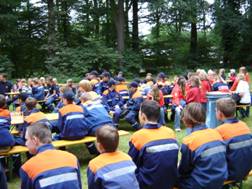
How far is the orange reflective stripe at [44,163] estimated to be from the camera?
3469mm

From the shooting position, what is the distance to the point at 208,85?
407 inches

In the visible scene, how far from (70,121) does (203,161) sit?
3.20 m

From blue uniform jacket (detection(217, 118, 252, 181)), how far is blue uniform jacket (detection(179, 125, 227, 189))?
0.34 metres

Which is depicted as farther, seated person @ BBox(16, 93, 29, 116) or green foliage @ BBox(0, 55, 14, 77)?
green foliage @ BBox(0, 55, 14, 77)

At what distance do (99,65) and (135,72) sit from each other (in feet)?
9.33

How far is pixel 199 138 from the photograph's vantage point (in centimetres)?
423

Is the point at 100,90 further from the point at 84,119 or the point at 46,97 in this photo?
the point at 84,119

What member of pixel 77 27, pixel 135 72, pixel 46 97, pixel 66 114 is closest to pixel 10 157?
pixel 66 114

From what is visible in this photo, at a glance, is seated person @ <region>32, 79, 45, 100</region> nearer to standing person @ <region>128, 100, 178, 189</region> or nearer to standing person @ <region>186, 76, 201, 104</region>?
standing person @ <region>186, 76, 201, 104</region>

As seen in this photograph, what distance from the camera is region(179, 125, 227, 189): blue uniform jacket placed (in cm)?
416

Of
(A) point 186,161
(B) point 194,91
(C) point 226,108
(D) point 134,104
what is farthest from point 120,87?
(A) point 186,161

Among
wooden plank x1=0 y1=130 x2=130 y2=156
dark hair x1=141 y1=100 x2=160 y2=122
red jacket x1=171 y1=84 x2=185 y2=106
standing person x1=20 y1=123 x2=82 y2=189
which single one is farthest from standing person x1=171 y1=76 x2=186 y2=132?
standing person x1=20 y1=123 x2=82 y2=189

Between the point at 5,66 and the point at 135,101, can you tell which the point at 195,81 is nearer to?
the point at 135,101

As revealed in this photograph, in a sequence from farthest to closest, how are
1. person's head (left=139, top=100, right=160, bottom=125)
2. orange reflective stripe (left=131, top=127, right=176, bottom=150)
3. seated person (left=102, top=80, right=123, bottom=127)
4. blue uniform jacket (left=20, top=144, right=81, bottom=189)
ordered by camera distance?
seated person (left=102, top=80, right=123, bottom=127), person's head (left=139, top=100, right=160, bottom=125), orange reflective stripe (left=131, top=127, right=176, bottom=150), blue uniform jacket (left=20, top=144, right=81, bottom=189)
